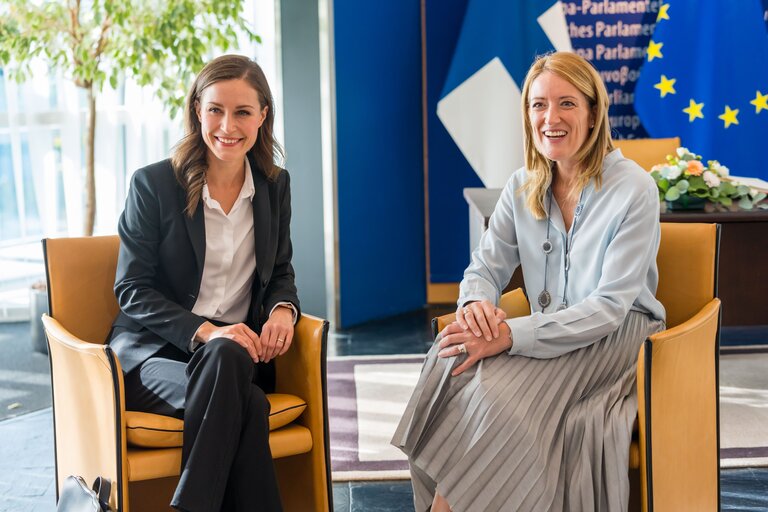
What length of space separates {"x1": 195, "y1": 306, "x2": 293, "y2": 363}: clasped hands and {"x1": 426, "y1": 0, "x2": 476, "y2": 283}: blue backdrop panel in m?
3.13

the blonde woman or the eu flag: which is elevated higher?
the eu flag

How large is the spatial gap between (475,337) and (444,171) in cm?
336

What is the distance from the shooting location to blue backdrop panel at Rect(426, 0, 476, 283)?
562cm

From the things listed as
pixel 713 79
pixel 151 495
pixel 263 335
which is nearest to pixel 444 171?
pixel 713 79

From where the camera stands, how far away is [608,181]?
2.54 metres

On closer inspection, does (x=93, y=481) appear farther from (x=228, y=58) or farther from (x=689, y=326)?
(x=689, y=326)

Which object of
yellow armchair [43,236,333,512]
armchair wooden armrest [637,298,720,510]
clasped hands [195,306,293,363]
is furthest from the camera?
clasped hands [195,306,293,363]

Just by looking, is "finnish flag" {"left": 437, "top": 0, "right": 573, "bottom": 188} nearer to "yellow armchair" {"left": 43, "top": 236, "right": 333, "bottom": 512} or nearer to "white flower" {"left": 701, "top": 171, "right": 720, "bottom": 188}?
"white flower" {"left": 701, "top": 171, "right": 720, "bottom": 188}

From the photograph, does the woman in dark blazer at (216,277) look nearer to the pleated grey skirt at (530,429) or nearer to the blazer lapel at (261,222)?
the blazer lapel at (261,222)

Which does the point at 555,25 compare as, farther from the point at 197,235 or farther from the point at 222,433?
the point at 222,433

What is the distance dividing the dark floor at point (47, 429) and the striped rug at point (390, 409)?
12 centimetres

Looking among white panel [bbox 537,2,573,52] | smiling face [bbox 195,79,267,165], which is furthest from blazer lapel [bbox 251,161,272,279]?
white panel [bbox 537,2,573,52]

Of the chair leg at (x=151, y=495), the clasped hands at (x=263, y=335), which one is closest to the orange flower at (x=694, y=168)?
the clasped hands at (x=263, y=335)

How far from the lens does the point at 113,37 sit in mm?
4578
